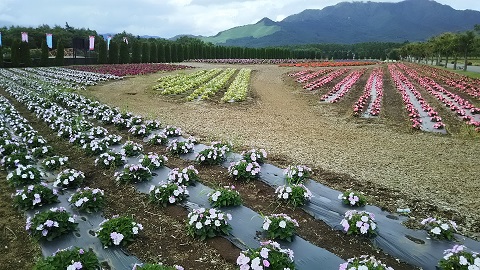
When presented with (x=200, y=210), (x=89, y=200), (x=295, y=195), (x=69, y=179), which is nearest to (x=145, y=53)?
(x=69, y=179)

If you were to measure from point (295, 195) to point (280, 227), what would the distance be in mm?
1085

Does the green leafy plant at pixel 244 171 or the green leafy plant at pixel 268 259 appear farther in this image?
the green leafy plant at pixel 244 171

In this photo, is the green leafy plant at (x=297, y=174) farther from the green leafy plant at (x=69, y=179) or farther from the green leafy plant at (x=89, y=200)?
the green leafy plant at (x=69, y=179)

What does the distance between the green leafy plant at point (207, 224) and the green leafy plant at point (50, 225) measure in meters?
1.58

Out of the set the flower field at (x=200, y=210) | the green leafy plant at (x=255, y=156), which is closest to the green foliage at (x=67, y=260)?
the flower field at (x=200, y=210)

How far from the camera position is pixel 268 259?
3.81 metres

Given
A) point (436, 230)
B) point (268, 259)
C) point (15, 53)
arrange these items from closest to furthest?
point (268, 259) → point (436, 230) → point (15, 53)

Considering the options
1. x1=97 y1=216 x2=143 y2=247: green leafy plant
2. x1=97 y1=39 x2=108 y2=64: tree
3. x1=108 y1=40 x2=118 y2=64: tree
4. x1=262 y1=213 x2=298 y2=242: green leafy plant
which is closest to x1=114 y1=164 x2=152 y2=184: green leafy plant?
x1=97 y1=216 x2=143 y2=247: green leafy plant

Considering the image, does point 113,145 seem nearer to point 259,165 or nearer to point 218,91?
point 259,165

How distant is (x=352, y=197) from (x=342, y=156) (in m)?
2.87

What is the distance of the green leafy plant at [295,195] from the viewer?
5.64 meters

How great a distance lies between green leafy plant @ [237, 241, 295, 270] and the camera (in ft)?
12.1

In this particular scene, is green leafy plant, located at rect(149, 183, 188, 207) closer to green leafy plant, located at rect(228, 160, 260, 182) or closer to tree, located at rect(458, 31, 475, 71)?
green leafy plant, located at rect(228, 160, 260, 182)

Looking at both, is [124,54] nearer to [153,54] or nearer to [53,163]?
[153,54]
